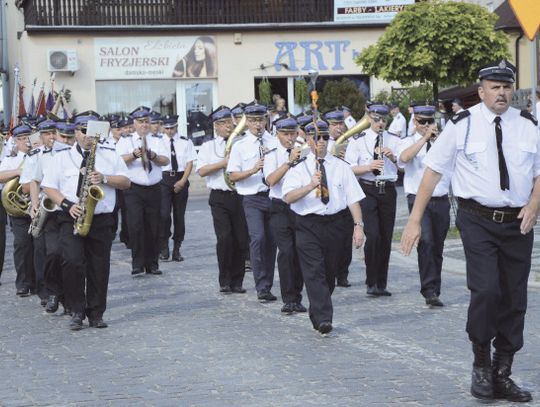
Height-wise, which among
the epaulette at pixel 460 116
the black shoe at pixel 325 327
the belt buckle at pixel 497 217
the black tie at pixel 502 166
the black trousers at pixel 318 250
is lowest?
the black shoe at pixel 325 327

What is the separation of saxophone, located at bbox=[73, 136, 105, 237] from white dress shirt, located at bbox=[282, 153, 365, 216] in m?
1.65

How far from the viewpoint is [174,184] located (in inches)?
725

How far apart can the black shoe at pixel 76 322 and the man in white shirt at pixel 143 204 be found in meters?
4.18

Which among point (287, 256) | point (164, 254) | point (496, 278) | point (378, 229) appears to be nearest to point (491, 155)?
point (496, 278)

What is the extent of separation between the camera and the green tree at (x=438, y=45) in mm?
25875

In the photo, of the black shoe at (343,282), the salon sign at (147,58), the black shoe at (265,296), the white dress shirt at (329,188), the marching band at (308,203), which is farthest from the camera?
the salon sign at (147,58)

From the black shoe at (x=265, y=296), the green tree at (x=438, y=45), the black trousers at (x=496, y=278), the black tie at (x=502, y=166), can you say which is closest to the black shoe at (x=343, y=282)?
the black shoe at (x=265, y=296)

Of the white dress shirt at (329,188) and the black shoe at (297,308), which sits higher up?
the white dress shirt at (329,188)

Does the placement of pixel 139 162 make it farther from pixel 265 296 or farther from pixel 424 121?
pixel 424 121

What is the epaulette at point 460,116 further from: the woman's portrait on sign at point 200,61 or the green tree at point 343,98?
the woman's portrait on sign at point 200,61

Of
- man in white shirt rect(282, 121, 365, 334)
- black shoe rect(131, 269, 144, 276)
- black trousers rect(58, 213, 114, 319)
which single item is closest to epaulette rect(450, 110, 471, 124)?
man in white shirt rect(282, 121, 365, 334)

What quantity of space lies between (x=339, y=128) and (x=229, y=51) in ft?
80.8

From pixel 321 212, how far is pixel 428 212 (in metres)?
1.80

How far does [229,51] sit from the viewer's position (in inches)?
1527
